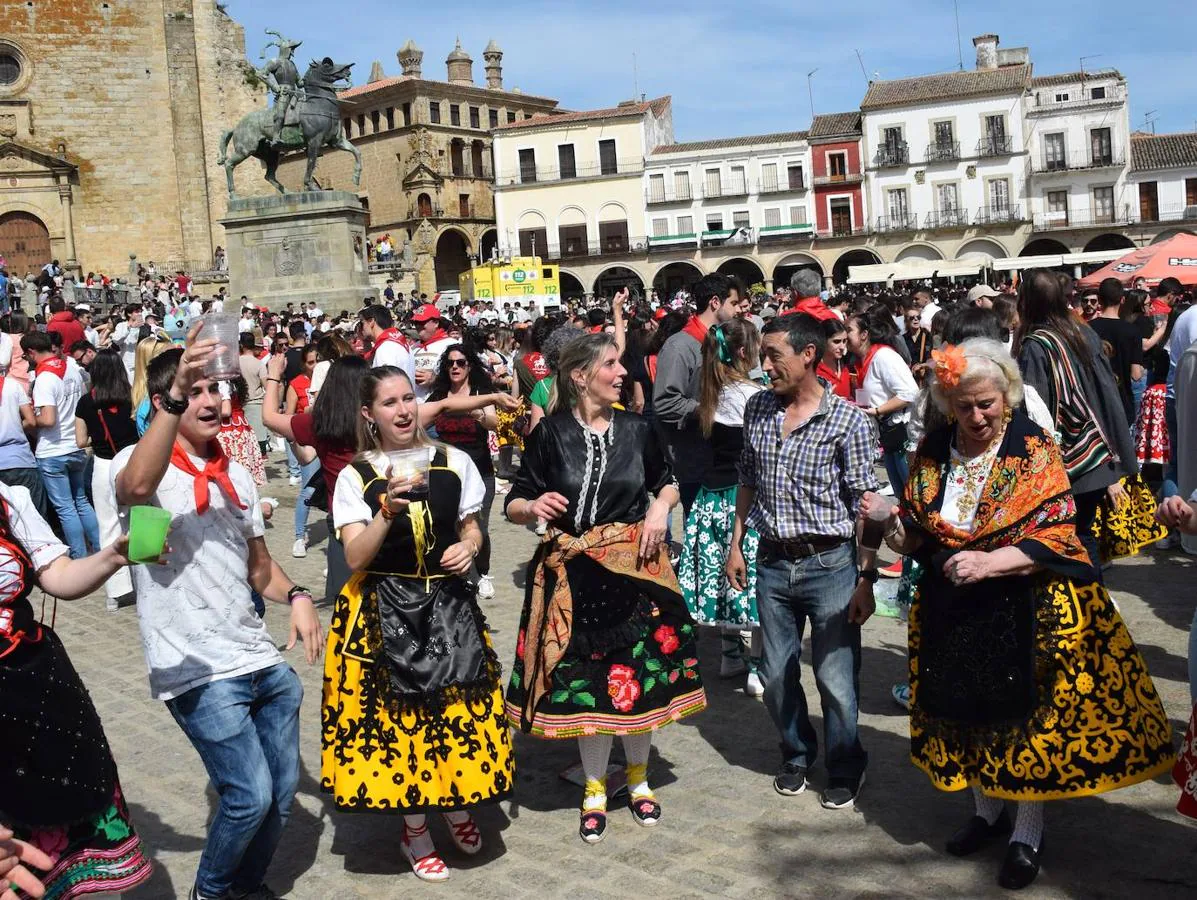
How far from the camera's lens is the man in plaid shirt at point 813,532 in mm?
4527

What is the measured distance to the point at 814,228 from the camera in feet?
182

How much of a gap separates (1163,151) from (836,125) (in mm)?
14149

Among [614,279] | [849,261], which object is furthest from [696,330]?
[614,279]

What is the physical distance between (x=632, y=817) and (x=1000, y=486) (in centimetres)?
192

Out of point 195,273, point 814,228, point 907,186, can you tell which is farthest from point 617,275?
point 195,273

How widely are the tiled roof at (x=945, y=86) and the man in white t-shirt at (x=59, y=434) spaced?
49763 millimetres

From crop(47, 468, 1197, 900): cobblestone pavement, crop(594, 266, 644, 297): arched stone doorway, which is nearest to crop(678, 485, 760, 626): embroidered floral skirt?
crop(47, 468, 1197, 900): cobblestone pavement

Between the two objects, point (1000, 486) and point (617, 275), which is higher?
point (617, 275)

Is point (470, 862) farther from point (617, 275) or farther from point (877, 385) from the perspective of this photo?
point (617, 275)

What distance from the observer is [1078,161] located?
52.2 m

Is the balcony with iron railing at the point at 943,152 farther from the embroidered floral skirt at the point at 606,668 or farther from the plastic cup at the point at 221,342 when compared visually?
the plastic cup at the point at 221,342

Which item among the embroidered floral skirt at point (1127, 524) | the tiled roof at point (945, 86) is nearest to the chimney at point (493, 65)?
the tiled roof at point (945, 86)

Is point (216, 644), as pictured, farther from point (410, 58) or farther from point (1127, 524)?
point (410, 58)

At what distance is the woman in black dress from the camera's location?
4.44 meters
